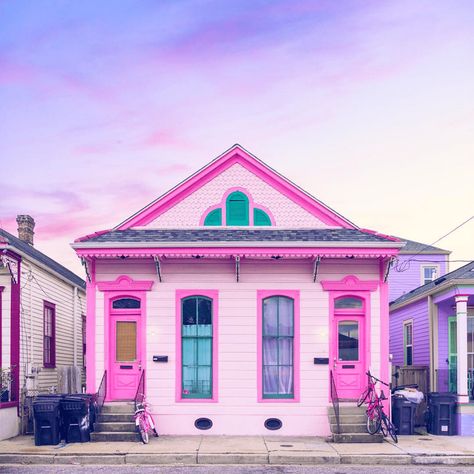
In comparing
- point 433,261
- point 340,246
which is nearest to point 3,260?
point 340,246

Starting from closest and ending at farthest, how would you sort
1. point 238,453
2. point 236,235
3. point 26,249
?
1. point 238,453
2. point 236,235
3. point 26,249

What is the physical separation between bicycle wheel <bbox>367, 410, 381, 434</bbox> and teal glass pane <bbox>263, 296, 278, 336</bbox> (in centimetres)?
287

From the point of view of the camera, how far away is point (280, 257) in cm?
1728

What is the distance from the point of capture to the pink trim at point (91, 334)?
1745 centimetres

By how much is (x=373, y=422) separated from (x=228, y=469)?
4.24 meters

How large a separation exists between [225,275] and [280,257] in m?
1.44

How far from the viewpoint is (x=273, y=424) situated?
A: 1731 centimetres

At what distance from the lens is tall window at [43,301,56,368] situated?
21109 millimetres

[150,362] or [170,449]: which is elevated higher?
[150,362]

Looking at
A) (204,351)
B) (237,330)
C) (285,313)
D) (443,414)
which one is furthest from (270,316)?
(443,414)

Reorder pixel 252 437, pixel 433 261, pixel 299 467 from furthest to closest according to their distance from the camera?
pixel 433 261, pixel 252 437, pixel 299 467

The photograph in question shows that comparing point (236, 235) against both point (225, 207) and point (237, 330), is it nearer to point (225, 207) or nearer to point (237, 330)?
point (225, 207)

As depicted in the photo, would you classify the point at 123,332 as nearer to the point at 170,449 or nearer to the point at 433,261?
the point at 170,449

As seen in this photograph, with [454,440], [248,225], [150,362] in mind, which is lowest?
[454,440]
